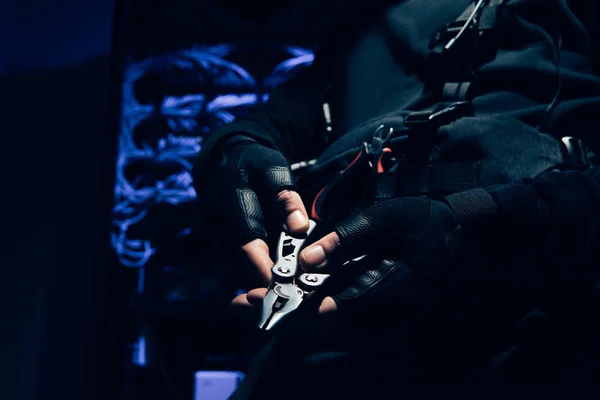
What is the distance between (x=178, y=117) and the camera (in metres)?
2.25

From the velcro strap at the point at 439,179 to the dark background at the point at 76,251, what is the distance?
17.7 inches

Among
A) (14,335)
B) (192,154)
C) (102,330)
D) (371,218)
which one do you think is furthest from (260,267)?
(192,154)

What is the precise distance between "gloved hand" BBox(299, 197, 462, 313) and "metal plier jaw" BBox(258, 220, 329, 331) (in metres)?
0.01

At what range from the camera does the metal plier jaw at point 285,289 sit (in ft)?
1.93

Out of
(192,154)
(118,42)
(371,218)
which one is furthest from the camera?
(192,154)

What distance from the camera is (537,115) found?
82 centimetres

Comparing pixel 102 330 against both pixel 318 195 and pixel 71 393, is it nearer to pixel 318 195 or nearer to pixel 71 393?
pixel 71 393

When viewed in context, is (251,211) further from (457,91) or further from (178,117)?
(178,117)

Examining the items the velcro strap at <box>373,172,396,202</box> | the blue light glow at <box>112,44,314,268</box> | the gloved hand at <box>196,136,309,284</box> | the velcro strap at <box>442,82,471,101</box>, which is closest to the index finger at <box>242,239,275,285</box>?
the gloved hand at <box>196,136,309,284</box>

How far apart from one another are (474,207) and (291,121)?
0.42 meters

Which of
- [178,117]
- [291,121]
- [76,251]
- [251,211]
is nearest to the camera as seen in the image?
[251,211]

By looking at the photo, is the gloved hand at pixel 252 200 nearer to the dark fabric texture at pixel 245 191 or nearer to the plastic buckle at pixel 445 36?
the dark fabric texture at pixel 245 191

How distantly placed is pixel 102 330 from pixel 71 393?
0.54ft

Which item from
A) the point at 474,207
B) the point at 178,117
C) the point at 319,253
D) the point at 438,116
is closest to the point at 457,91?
the point at 438,116
